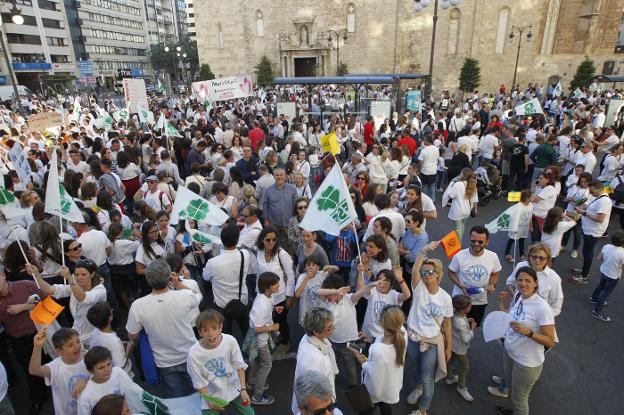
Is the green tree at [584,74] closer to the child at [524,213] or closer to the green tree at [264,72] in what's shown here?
the green tree at [264,72]

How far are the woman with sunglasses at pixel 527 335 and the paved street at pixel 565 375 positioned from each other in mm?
665

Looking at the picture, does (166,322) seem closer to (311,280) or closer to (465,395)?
(311,280)

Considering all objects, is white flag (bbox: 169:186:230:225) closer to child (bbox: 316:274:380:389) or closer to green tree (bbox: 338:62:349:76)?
child (bbox: 316:274:380:389)

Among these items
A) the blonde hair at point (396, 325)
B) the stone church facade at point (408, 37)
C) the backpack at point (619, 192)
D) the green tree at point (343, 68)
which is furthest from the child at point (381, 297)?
the green tree at point (343, 68)

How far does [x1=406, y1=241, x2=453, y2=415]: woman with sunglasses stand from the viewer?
3564mm

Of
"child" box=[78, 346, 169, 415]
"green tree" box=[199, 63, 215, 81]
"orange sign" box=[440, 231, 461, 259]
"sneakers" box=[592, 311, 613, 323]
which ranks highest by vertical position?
"green tree" box=[199, 63, 215, 81]

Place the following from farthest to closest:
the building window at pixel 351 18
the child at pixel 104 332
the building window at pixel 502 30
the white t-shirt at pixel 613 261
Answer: the building window at pixel 351 18
the building window at pixel 502 30
the white t-shirt at pixel 613 261
the child at pixel 104 332

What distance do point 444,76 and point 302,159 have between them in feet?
103

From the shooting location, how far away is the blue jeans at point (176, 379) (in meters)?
3.57

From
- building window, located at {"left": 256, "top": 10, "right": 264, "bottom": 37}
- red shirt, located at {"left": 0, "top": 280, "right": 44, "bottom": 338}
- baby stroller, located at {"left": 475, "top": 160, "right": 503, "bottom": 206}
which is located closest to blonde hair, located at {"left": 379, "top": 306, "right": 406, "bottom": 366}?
red shirt, located at {"left": 0, "top": 280, "right": 44, "bottom": 338}

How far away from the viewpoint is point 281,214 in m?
6.17

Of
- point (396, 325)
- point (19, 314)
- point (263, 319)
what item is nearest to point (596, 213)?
point (396, 325)

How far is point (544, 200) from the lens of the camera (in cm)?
651

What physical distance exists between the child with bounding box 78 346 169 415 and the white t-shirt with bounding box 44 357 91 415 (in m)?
0.26
